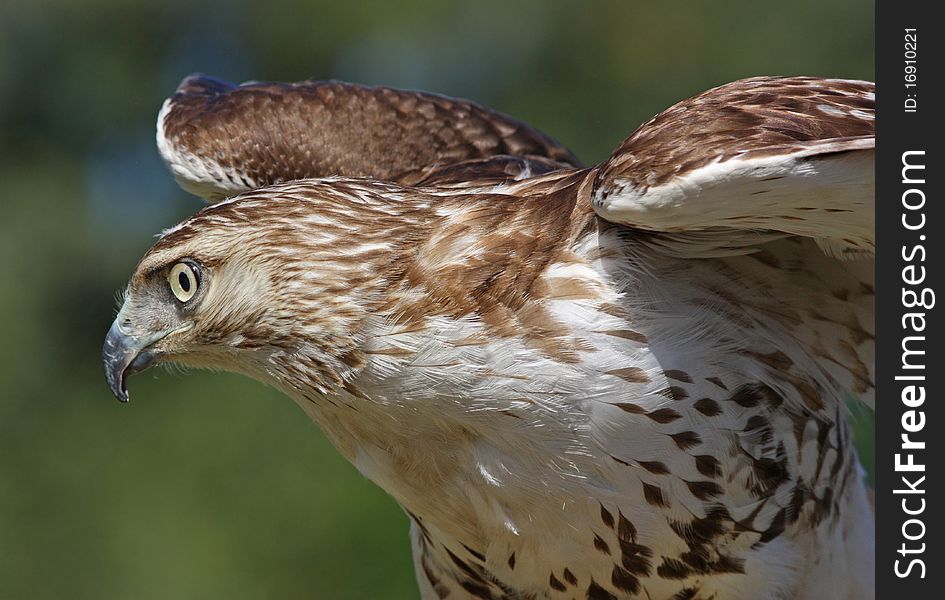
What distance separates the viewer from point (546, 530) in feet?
13.4

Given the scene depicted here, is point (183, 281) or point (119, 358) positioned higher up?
point (183, 281)

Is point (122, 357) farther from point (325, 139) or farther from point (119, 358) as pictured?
point (325, 139)

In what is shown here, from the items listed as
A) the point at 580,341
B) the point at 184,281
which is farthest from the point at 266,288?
the point at 580,341

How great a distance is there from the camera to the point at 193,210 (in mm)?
19672

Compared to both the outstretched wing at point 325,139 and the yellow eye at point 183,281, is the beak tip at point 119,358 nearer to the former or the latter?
the yellow eye at point 183,281

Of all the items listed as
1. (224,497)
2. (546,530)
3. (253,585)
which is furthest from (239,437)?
(546,530)

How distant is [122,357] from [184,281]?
32cm

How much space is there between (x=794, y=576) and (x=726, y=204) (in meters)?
1.46

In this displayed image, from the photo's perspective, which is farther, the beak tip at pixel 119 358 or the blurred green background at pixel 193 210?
the blurred green background at pixel 193 210

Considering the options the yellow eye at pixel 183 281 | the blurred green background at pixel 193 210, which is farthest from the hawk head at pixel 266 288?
the blurred green background at pixel 193 210

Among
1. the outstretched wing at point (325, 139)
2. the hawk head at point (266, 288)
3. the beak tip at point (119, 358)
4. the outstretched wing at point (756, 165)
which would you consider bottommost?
the beak tip at point (119, 358)

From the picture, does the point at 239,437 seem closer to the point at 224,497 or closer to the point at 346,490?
the point at 224,497

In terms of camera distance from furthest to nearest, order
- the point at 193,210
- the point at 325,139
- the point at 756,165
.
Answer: the point at 193,210, the point at 325,139, the point at 756,165

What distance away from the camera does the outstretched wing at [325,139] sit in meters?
5.75
